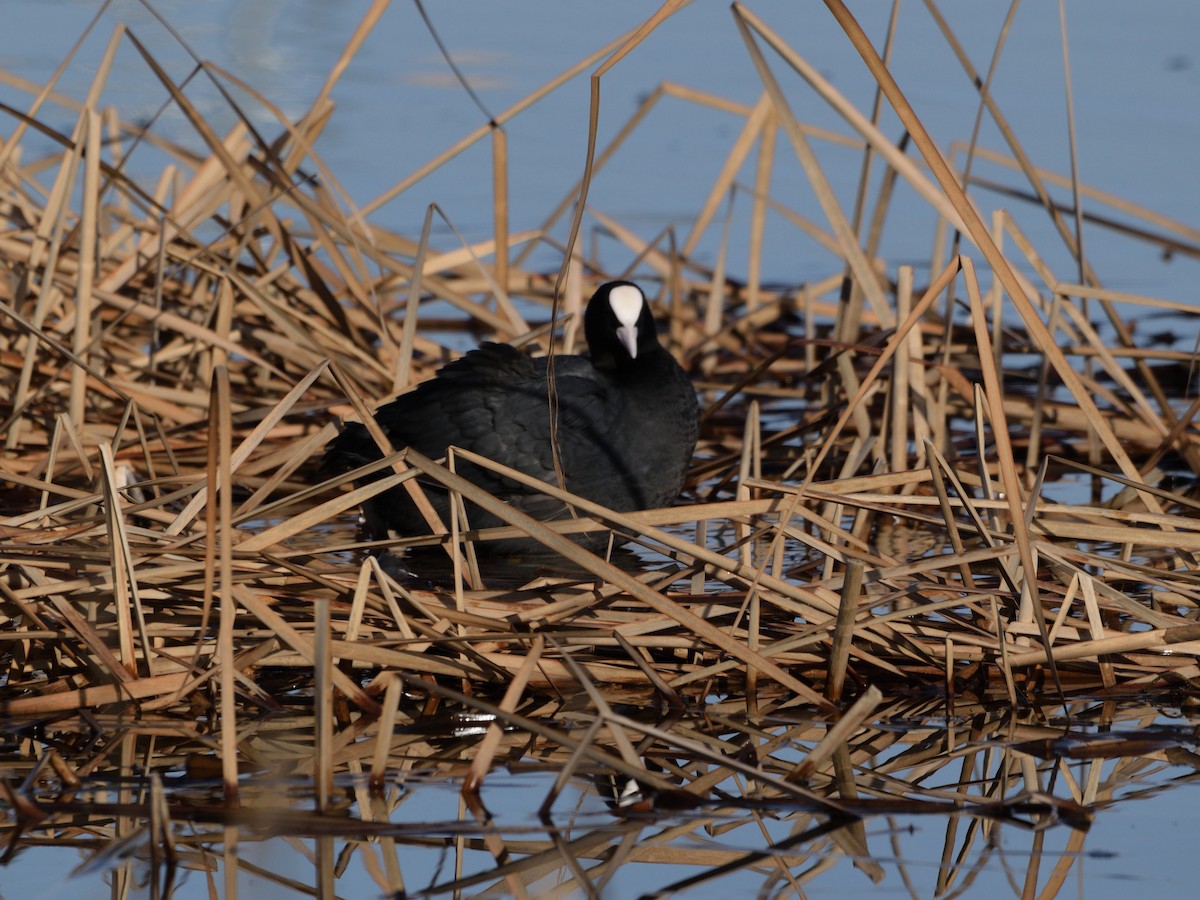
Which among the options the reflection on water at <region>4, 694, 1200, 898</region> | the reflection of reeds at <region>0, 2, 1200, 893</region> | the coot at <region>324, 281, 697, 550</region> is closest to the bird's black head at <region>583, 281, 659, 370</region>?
the coot at <region>324, 281, 697, 550</region>

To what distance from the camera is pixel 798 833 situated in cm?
209

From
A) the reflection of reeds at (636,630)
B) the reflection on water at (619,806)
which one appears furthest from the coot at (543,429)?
the reflection on water at (619,806)

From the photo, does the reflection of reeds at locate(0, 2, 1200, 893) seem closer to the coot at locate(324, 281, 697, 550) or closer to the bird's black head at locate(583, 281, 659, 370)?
the coot at locate(324, 281, 697, 550)

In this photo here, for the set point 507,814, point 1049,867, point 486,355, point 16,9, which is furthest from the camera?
point 16,9

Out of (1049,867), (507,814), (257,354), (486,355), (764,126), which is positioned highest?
(764,126)

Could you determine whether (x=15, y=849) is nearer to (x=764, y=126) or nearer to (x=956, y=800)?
(x=956, y=800)

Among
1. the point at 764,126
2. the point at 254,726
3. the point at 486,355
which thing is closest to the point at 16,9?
the point at 764,126

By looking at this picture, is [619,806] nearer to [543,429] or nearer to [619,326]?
[543,429]

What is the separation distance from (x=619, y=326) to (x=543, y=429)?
40cm

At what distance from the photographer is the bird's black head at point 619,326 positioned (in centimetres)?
411

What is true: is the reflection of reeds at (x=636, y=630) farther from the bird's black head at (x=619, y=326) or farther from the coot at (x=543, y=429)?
the bird's black head at (x=619, y=326)

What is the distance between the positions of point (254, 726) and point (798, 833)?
93cm

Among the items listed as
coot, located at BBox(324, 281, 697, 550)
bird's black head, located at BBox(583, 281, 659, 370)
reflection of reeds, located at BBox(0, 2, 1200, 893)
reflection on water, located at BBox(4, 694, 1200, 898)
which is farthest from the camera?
bird's black head, located at BBox(583, 281, 659, 370)

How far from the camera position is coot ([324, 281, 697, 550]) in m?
3.86
